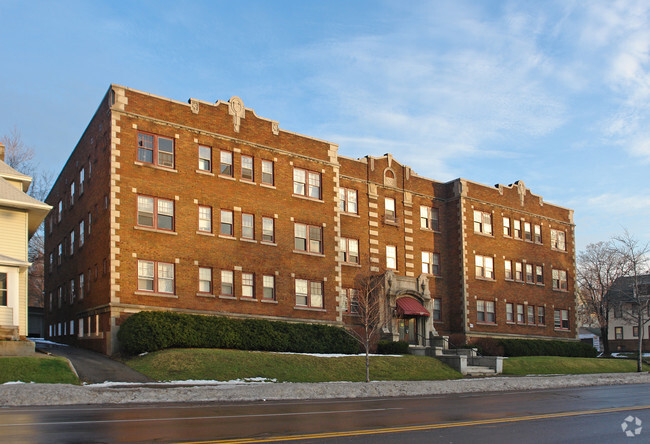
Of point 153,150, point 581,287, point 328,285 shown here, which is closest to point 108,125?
point 153,150

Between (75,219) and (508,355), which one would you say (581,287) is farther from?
(75,219)

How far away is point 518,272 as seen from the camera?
50594mm

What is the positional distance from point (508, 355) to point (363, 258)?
12125 mm

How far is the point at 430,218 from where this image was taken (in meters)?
46.4

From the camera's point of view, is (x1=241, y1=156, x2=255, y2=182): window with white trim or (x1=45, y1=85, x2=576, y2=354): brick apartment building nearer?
(x1=45, y1=85, x2=576, y2=354): brick apartment building

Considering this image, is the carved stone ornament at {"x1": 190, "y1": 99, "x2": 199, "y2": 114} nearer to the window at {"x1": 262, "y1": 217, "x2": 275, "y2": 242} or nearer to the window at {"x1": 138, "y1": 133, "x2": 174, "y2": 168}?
the window at {"x1": 138, "y1": 133, "x2": 174, "y2": 168}

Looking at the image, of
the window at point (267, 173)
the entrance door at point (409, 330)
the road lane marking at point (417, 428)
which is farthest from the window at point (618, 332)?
the road lane marking at point (417, 428)

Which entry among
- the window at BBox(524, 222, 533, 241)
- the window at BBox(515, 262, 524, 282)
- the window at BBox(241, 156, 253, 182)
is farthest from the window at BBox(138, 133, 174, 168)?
the window at BBox(524, 222, 533, 241)

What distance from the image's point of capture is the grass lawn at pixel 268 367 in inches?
1032

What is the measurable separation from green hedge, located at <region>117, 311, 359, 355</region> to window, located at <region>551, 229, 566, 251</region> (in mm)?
25998

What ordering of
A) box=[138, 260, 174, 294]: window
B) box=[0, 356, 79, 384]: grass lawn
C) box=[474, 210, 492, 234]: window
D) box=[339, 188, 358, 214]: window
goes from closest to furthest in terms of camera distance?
1. box=[0, 356, 79, 384]: grass lawn
2. box=[138, 260, 174, 294]: window
3. box=[339, 188, 358, 214]: window
4. box=[474, 210, 492, 234]: window

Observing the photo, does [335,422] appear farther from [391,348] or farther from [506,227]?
[506,227]

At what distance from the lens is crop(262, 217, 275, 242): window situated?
3547 cm

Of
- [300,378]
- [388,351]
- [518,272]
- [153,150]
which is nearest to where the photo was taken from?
[300,378]
